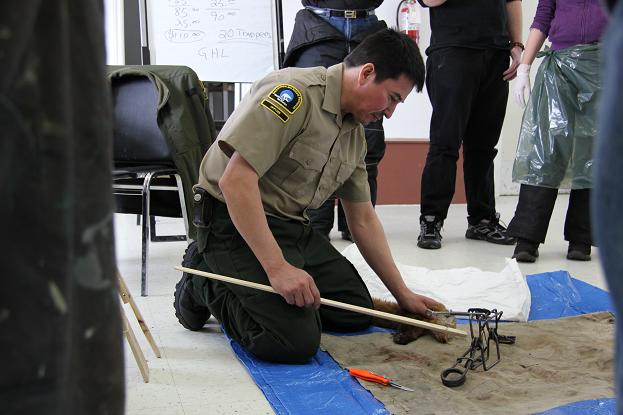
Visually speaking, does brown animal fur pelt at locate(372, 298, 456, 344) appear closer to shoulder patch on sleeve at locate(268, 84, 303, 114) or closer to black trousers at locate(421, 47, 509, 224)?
shoulder patch on sleeve at locate(268, 84, 303, 114)

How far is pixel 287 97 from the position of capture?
1828 millimetres

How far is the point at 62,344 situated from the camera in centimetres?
40

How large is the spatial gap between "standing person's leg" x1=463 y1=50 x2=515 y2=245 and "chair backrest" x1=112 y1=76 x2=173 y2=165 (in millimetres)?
1472

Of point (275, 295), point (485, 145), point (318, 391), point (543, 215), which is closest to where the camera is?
point (318, 391)

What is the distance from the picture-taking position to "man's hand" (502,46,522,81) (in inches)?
129

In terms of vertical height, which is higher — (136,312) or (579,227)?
(136,312)

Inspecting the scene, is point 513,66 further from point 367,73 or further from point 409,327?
point 409,327

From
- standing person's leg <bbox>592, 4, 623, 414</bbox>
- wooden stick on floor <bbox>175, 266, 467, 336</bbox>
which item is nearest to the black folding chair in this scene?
wooden stick on floor <bbox>175, 266, 467, 336</bbox>

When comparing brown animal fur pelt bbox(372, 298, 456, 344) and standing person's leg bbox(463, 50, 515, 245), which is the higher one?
standing person's leg bbox(463, 50, 515, 245)

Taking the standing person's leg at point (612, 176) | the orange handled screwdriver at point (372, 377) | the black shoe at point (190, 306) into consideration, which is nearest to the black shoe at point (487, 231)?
the black shoe at point (190, 306)

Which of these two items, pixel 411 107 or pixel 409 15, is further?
pixel 411 107

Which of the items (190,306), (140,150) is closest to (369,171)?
(140,150)

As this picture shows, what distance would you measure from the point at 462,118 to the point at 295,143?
1562 millimetres

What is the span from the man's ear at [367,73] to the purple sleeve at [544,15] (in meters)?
1.46
